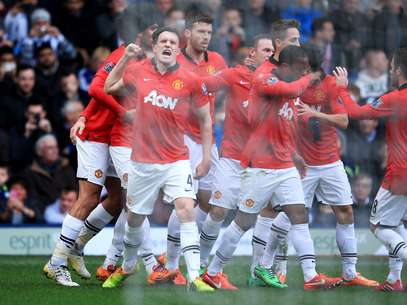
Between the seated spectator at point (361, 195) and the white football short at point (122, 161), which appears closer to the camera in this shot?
the white football short at point (122, 161)

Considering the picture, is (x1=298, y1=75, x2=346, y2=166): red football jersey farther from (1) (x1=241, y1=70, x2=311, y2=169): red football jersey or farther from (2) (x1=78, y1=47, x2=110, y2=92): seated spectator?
(2) (x1=78, y1=47, x2=110, y2=92): seated spectator

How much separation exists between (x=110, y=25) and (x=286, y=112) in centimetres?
278

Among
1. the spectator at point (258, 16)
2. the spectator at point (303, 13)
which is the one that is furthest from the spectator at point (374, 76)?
the spectator at point (258, 16)

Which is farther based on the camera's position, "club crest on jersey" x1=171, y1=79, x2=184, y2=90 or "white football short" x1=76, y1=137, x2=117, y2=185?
"white football short" x1=76, y1=137, x2=117, y2=185

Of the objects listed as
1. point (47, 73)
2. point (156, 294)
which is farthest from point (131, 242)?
point (47, 73)

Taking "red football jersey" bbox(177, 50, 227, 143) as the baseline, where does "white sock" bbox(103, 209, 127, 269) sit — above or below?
below

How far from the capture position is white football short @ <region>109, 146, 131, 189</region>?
35.1 ft

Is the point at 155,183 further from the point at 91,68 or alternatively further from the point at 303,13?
the point at 91,68

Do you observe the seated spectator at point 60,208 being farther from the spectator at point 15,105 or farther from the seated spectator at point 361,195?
the seated spectator at point 361,195

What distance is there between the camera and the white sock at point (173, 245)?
11.0 m

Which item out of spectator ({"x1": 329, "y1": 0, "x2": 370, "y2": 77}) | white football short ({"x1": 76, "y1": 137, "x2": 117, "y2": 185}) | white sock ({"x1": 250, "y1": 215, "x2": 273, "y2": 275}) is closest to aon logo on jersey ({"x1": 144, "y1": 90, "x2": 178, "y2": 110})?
white football short ({"x1": 76, "y1": 137, "x2": 117, "y2": 185})

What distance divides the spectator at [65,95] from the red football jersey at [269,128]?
14.8ft

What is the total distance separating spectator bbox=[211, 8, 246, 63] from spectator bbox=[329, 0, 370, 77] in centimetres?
72

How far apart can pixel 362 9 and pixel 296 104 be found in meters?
2.27
